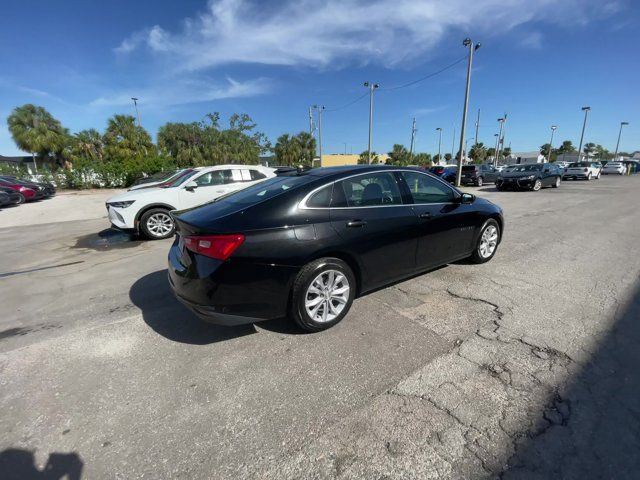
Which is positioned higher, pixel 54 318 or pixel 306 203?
pixel 306 203

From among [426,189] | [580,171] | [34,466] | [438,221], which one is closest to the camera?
[34,466]

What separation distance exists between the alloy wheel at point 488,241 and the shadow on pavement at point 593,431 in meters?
2.33

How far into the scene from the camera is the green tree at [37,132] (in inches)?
1126

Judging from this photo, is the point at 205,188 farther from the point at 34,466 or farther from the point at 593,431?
the point at 593,431

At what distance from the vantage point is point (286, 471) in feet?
5.81

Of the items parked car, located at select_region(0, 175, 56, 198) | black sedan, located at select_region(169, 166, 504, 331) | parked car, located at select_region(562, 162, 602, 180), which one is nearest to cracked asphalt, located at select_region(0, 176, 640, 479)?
black sedan, located at select_region(169, 166, 504, 331)

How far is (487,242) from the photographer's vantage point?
4906mm

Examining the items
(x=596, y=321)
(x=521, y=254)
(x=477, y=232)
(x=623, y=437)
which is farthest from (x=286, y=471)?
(x=521, y=254)

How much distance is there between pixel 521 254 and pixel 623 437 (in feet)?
13.3

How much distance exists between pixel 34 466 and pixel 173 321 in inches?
63.7

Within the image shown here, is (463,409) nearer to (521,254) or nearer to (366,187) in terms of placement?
(366,187)

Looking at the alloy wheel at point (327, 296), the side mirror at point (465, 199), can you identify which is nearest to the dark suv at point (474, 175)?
the side mirror at point (465, 199)

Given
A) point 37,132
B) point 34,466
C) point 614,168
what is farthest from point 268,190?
point 614,168

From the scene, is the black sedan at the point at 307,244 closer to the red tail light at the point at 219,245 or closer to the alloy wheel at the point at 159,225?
the red tail light at the point at 219,245
